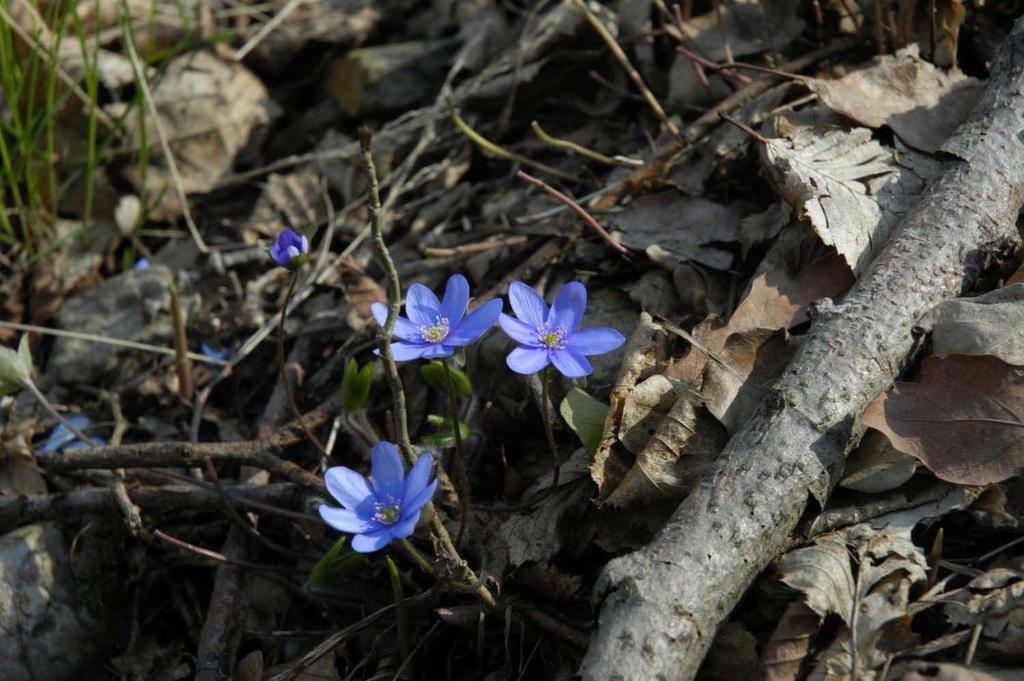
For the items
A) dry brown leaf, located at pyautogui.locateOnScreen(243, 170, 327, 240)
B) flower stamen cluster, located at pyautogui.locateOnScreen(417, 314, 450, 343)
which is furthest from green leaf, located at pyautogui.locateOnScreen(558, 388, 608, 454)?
dry brown leaf, located at pyautogui.locateOnScreen(243, 170, 327, 240)

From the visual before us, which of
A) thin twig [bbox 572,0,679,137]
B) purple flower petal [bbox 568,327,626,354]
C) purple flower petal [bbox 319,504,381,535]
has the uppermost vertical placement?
thin twig [bbox 572,0,679,137]

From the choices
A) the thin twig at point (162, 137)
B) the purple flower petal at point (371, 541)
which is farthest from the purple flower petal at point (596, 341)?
the thin twig at point (162, 137)

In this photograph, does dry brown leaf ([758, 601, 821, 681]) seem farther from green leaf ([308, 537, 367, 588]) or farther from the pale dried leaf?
green leaf ([308, 537, 367, 588])

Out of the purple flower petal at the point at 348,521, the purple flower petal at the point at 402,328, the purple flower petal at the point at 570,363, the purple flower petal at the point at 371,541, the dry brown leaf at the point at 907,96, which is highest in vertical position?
the dry brown leaf at the point at 907,96

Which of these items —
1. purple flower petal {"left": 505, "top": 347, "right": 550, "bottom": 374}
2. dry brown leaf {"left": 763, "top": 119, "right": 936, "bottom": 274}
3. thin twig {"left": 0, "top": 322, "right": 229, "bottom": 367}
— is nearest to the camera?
purple flower petal {"left": 505, "top": 347, "right": 550, "bottom": 374}

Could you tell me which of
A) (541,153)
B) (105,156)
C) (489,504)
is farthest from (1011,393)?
(105,156)

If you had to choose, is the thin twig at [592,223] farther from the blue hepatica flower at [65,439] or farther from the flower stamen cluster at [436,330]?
the blue hepatica flower at [65,439]
